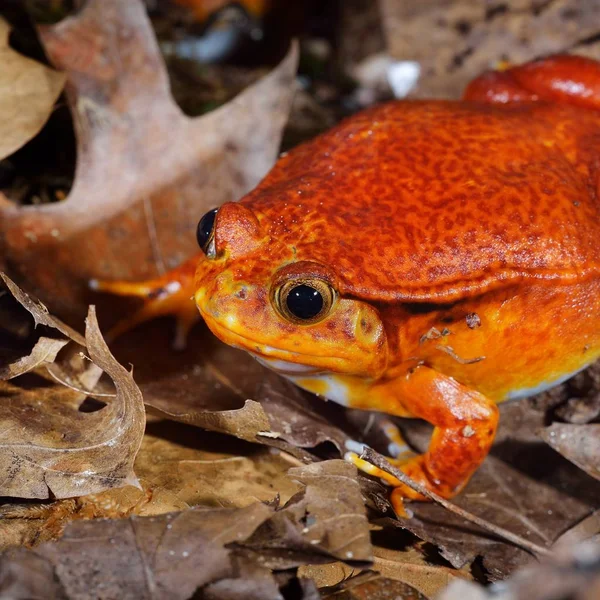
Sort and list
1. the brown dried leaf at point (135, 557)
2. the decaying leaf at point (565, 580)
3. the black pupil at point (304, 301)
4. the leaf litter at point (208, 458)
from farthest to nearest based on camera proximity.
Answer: the black pupil at point (304, 301) → the leaf litter at point (208, 458) → the brown dried leaf at point (135, 557) → the decaying leaf at point (565, 580)

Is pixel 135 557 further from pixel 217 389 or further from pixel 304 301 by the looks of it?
pixel 217 389

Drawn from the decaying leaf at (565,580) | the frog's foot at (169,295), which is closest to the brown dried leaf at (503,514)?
the decaying leaf at (565,580)

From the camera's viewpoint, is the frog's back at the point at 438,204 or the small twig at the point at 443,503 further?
the frog's back at the point at 438,204

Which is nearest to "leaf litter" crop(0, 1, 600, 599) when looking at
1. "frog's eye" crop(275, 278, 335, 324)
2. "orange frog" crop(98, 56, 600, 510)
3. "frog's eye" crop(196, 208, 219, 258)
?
"orange frog" crop(98, 56, 600, 510)

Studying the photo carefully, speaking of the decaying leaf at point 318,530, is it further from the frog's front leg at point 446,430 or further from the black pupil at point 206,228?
the black pupil at point 206,228

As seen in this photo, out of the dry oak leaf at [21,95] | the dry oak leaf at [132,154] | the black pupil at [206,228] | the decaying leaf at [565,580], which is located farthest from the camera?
the dry oak leaf at [132,154]

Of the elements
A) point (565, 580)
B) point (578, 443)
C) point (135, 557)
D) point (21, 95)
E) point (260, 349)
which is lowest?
point (578, 443)

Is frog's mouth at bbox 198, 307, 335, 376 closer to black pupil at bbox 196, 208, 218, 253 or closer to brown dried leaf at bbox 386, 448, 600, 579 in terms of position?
black pupil at bbox 196, 208, 218, 253

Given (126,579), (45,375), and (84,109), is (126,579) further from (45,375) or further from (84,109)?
(84,109)

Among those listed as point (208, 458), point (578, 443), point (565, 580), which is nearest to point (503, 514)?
point (578, 443)
